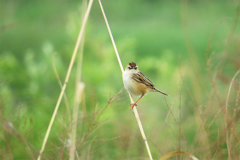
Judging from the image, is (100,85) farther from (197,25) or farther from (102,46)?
(197,25)

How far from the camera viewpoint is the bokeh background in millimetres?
1688

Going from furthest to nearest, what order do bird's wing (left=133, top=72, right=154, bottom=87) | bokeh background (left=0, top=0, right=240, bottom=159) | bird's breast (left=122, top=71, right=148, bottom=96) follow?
bird's wing (left=133, top=72, right=154, bottom=87) < bird's breast (left=122, top=71, right=148, bottom=96) < bokeh background (left=0, top=0, right=240, bottom=159)

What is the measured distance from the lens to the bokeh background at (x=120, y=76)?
1.69m

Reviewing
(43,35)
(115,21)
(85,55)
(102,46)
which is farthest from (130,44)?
(115,21)

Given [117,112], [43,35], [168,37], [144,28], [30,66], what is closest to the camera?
[30,66]

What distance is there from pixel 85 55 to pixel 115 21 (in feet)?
22.8

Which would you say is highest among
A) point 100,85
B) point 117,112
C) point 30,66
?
point 30,66

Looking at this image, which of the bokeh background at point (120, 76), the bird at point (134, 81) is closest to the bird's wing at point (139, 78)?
the bird at point (134, 81)

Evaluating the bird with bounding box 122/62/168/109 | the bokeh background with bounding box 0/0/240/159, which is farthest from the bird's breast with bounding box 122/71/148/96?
the bokeh background with bounding box 0/0/240/159

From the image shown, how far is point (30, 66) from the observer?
13.2 feet

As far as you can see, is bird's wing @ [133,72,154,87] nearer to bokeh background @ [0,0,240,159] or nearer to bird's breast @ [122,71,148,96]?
bird's breast @ [122,71,148,96]

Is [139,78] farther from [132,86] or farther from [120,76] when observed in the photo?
[120,76]

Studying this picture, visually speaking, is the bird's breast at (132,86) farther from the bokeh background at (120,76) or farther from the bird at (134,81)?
the bokeh background at (120,76)

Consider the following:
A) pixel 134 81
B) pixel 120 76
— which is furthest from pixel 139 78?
pixel 120 76
